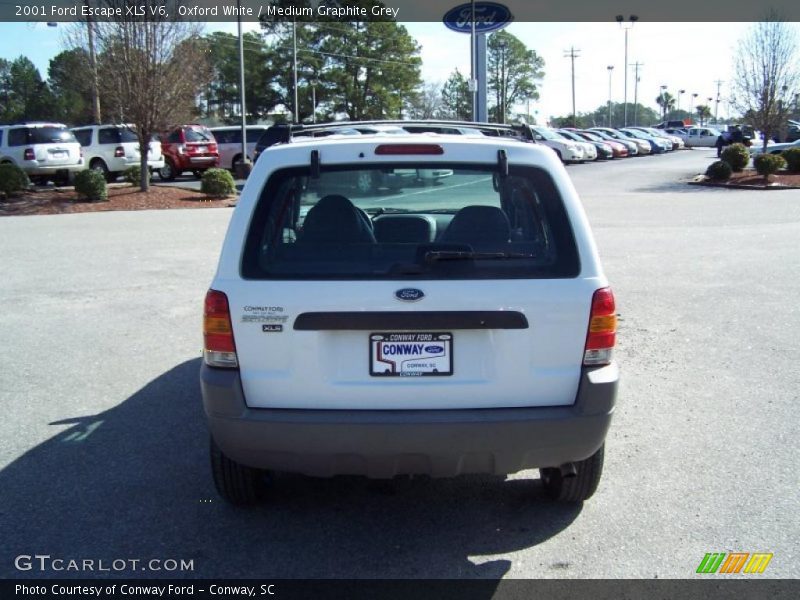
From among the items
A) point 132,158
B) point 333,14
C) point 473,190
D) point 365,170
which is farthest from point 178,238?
point 333,14

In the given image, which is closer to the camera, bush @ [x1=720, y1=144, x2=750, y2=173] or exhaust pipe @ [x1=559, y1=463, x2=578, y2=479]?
exhaust pipe @ [x1=559, y1=463, x2=578, y2=479]

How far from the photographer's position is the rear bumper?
3387 mm

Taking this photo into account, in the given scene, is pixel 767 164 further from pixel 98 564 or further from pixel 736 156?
pixel 98 564

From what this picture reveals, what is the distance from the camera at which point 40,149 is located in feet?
77.8

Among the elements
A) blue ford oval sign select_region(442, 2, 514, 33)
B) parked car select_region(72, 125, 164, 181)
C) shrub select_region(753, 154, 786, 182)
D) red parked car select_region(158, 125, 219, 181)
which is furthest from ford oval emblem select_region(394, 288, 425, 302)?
blue ford oval sign select_region(442, 2, 514, 33)

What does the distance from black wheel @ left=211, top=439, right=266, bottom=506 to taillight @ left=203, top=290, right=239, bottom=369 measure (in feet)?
1.95

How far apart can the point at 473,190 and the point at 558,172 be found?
2.99 m

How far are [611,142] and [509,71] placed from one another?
48841mm

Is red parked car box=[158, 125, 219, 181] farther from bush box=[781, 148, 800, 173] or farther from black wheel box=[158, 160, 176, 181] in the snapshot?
bush box=[781, 148, 800, 173]

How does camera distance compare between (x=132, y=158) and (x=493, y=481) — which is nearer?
(x=493, y=481)

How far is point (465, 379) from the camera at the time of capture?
345cm

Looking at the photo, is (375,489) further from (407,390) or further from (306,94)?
(306,94)

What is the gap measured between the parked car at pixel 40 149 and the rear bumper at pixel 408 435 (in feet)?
75.1

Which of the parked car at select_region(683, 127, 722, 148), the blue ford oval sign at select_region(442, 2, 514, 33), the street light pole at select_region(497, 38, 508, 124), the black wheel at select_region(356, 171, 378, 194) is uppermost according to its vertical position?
the street light pole at select_region(497, 38, 508, 124)
